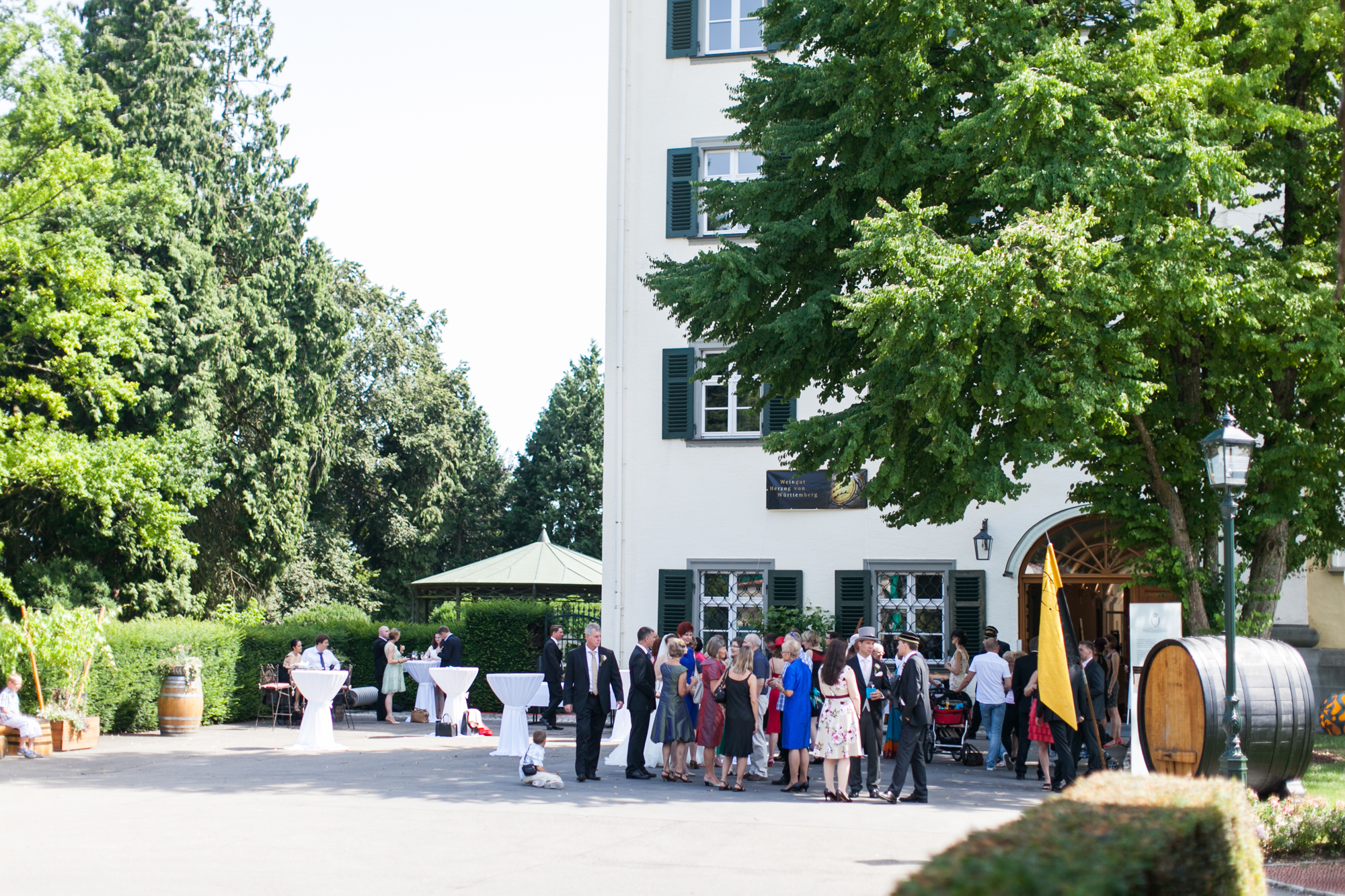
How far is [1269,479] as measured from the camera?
1453 cm

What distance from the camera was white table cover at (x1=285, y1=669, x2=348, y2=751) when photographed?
55.8ft

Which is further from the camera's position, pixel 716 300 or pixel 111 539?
pixel 111 539

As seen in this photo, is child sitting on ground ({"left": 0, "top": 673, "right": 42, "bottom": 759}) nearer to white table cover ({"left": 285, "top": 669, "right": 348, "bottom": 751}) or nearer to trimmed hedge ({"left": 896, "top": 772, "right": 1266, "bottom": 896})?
white table cover ({"left": 285, "top": 669, "right": 348, "bottom": 751})

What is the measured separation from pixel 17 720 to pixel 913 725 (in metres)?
11.3

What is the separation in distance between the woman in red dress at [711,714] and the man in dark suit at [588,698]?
1003mm

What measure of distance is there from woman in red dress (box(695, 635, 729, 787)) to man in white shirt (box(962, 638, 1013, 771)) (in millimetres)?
3830

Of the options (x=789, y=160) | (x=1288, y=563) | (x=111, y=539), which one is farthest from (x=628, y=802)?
(x=111, y=539)

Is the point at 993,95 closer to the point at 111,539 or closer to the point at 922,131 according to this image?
the point at 922,131

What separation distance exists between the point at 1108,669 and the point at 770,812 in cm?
757

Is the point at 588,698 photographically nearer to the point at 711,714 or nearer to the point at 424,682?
the point at 711,714

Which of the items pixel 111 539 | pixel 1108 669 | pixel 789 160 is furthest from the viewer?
pixel 111 539

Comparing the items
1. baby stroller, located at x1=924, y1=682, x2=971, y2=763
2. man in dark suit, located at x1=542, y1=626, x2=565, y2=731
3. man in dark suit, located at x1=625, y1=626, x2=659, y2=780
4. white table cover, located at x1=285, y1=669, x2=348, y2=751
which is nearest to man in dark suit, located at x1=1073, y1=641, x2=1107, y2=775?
baby stroller, located at x1=924, y1=682, x2=971, y2=763

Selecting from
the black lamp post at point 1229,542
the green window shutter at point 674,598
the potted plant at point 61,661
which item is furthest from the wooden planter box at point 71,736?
the black lamp post at point 1229,542

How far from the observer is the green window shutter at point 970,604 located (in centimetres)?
2073
